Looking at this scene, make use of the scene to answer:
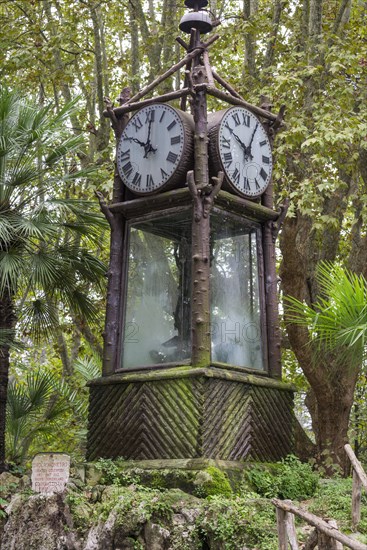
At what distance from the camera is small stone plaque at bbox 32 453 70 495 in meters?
8.85

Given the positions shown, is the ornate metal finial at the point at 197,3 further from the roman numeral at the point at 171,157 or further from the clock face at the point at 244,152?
the roman numeral at the point at 171,157

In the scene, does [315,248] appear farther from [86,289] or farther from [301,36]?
[86,289]

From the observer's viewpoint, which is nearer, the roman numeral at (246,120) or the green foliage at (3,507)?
the green foliage at (3,507)

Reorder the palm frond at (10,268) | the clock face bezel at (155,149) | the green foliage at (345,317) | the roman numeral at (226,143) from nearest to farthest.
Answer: the green foliage at (345,317) < the clock face bezel at (155,149) < the roman numeral at (226,143) < the palm frond at (10,268)

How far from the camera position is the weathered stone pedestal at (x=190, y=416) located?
9352 millimetres

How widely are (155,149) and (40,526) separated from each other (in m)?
4.38

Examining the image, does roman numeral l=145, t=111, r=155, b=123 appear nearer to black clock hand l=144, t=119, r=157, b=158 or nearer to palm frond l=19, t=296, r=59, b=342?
black clock hand l=144, t=119, r=157, b=158

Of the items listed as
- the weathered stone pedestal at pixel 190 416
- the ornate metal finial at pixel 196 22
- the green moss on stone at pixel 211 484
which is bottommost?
the green moss on stone at pixel 211 484

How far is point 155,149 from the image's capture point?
414 inches

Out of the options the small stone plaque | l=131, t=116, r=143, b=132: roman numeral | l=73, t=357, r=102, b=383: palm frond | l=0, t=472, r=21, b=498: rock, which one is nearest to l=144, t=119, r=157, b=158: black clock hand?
l=131, t=116, r=143, b=132: roman numeral

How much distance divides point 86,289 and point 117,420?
314cm

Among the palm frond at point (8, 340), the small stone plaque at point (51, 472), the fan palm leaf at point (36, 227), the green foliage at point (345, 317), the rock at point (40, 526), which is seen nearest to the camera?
the rock at point (40, 526)

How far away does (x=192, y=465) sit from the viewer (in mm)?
9086

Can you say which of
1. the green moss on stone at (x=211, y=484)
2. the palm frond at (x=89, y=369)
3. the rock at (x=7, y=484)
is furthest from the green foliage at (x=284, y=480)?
the palm frond at (x=89, y=369)
